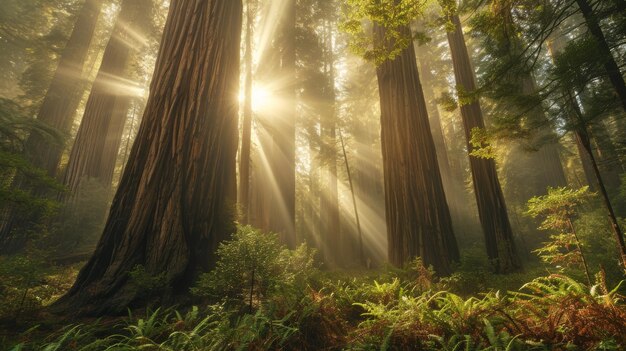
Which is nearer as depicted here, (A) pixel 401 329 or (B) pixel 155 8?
(A) pixel 401 329

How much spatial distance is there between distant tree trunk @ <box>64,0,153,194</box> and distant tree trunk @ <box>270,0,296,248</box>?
19.3 feet

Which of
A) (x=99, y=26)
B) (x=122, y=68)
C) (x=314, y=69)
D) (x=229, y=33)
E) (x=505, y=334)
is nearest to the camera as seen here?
(x=505, y=334)

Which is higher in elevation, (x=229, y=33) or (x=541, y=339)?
(x=229, y=33)

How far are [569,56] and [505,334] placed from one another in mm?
3051

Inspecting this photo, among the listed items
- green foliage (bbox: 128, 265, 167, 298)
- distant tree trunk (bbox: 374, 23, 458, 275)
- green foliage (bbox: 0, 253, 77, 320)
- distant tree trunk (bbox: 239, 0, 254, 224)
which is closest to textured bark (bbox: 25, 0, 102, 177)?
distant tree trunk (bbox: 239, 0, 254, 224)

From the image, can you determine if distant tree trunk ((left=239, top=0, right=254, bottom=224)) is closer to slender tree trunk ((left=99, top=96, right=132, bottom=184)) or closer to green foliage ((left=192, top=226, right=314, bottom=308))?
slender tree trunk ((left=99, top=96, right=132, bottom=184))

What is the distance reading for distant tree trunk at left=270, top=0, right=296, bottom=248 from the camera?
11.6 m

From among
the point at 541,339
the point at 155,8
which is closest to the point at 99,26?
the point at 155,8

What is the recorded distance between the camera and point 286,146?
12234mm

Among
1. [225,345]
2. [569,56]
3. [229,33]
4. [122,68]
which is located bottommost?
[225,345]

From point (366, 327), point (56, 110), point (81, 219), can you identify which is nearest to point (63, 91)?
point (56, 110)

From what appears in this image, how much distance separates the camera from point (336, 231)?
1636 cm

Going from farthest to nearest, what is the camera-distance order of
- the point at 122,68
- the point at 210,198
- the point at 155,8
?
the point at 155,8
the point at 122,68
the point at 210,198

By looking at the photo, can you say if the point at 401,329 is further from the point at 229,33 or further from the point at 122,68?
the point at 122,68
